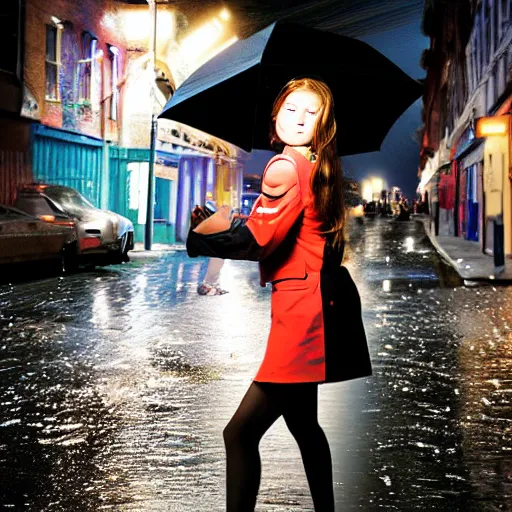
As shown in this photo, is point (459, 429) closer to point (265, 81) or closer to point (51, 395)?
point (265, 81)

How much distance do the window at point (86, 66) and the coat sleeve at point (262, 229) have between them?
1028 inches

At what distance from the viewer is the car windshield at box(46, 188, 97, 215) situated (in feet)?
62.8

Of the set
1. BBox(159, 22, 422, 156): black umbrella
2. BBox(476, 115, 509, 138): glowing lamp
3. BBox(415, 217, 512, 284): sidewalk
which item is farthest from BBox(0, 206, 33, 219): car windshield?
BBox(159, 22, 422, 156): black umbrella

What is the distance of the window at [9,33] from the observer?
77.0ft

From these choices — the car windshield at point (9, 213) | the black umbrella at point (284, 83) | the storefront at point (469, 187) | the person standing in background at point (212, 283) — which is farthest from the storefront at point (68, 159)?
the black umbrella at point (284, 83)

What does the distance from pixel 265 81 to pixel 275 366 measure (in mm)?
1751

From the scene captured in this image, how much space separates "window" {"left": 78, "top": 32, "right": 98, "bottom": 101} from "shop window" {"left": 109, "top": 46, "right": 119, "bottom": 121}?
140 centimetres

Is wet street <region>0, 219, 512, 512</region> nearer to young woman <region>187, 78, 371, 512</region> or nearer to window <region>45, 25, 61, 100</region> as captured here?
young woman <region>187, 78, 371, 512</region>

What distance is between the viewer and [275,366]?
2.80 m

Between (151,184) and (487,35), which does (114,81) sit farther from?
(487,35)

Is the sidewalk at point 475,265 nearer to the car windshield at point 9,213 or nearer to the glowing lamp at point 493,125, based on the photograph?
the glowing lamp at point 493,125

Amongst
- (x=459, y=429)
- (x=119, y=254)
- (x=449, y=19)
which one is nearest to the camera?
(x=459, y=429)

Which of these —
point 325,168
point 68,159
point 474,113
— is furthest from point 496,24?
point 325,168

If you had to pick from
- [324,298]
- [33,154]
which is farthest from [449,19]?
[324,298]
